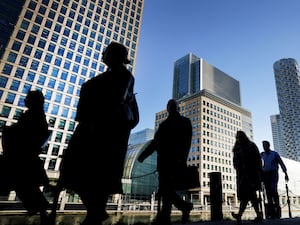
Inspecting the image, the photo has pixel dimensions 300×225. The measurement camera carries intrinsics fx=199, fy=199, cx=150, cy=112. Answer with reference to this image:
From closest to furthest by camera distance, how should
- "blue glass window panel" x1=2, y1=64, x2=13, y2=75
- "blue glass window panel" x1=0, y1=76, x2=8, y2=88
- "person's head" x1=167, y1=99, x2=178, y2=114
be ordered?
1. "person's head" x1=167, y1=99, x2=178, y2=114
2. "blue glass window panel" x1=0, y1=76, x2=8, y2=88
3. "blue glass window panel" x1=2, y1=64, x2=13, y2=75

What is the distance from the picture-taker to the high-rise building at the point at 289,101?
409ft

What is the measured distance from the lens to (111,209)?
70.3 feet

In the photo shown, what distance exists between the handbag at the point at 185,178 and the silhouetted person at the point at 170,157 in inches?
1.8

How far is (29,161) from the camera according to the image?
9.07ft

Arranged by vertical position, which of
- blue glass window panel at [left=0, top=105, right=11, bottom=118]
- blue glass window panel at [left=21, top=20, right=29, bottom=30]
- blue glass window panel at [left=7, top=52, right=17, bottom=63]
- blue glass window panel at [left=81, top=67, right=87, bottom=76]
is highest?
blue glass window panel at [left=21, top=20, right=29, bottom=30]

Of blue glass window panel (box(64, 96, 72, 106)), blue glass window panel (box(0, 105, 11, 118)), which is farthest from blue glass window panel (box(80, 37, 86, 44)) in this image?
blue glass window panel (box(0, 105, 11, 118))

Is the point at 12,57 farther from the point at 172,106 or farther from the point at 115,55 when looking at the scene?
the point at 115,55

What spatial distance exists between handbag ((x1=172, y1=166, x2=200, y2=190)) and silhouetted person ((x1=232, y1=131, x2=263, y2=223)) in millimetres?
2104

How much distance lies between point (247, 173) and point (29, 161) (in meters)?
4.41

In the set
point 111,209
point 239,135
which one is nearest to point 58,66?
point 111,209

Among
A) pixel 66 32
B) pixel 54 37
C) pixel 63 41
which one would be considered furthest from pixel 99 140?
pixel 66 32

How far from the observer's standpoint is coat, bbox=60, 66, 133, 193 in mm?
1900

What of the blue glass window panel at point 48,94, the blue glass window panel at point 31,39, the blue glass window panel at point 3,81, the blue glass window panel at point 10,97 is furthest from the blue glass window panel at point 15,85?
the blue glass window panel at point 31,39

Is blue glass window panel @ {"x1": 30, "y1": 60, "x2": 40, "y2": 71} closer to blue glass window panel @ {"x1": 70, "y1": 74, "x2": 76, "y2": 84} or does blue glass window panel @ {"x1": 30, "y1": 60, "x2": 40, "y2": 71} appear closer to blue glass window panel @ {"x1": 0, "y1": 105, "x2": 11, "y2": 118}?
blue glass window panel @ {"x1": 70, "y1": 74, "x2": 76, "y2": 84}
